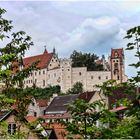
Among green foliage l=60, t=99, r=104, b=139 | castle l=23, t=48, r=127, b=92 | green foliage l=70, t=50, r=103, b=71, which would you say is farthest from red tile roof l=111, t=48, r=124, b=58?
green foliage l=60, t=99, r=104, b=139

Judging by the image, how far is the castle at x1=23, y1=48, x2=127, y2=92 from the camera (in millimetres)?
139750

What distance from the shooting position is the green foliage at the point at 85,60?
136m

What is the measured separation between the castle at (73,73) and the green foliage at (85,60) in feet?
A: 5.08

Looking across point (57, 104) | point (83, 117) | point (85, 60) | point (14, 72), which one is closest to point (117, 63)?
point (85, 60)

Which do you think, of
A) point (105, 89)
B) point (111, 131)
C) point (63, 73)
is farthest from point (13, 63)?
point (63, 73)

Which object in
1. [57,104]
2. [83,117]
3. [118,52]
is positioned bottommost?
[83,117]

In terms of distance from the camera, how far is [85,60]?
137625 mm

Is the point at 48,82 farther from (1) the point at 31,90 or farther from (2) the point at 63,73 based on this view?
(1) the point at 31,90

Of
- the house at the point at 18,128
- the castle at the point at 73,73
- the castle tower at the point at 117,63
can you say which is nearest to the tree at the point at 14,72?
the house at the point at 18,128

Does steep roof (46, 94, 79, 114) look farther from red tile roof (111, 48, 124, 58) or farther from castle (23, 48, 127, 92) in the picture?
red tile roof (111, 48, 124, 58)

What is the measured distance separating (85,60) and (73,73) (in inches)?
267

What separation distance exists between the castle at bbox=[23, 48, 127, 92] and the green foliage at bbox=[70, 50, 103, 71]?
5.08 feet

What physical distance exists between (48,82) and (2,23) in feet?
447

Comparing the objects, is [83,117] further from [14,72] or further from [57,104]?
[57,104]
